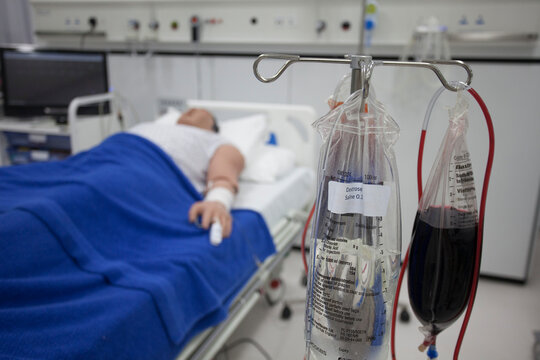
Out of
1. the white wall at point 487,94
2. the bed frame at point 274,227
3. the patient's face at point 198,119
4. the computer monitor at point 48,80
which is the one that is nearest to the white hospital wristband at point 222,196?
the bed frame at point 274,227

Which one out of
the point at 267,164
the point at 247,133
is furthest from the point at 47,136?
the point at 267,164

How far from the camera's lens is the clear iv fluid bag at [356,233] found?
0.56m

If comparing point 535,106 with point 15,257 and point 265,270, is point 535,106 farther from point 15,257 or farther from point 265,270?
point 15,257

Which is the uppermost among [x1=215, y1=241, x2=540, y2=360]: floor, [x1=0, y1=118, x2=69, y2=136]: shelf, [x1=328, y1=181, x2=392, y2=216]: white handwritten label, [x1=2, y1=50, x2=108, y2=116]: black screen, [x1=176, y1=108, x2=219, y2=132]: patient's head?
[x1=2, y1=50, x2=108, y2=116]: black screen

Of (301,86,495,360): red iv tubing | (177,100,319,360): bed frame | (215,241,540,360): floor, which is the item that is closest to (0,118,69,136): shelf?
(177,100,319,360): bed frame

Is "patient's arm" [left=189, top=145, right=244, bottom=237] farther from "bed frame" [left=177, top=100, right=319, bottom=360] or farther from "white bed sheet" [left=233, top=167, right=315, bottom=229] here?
"bed frame" [left=177, top=100, right=319, bottom=360]

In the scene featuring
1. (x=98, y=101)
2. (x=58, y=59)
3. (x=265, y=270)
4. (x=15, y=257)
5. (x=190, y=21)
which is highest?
(x=190, y=21)

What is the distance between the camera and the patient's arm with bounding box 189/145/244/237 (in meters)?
1.43

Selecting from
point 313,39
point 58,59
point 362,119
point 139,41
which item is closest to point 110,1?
point 139,41

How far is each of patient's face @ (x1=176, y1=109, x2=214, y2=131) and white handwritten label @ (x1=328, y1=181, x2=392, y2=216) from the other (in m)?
1.56

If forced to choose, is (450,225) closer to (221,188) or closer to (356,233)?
(356,233)

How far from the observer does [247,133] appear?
2.12 m

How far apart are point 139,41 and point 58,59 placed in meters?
0.50

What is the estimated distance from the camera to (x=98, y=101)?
2574mm
